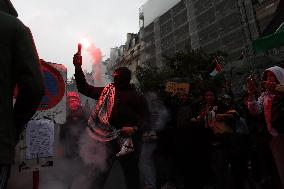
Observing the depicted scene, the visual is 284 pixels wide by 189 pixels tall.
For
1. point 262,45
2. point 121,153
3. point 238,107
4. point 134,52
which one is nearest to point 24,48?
point 121,153

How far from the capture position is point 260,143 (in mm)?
6277

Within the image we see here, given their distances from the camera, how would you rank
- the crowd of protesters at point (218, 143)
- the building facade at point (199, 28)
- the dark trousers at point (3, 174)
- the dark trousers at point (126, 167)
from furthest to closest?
the building facade at point (199, 28) → the crowd of protesters at point (218, 143) → the dark trousers at point (126, 167) → the dark trousers at point (3, 174)

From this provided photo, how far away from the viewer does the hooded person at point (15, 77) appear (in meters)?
1.91

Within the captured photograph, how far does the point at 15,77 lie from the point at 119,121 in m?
2.81

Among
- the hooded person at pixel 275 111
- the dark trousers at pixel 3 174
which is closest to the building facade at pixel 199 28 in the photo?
the hooded person at pixel 275 111

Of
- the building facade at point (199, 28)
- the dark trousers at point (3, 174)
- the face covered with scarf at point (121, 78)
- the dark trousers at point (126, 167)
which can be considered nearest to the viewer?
the dark trousers at point (3, 174)

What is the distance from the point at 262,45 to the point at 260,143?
2530 mm

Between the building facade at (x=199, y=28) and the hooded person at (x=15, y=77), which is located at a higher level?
the building facade at (x=199, y=28)

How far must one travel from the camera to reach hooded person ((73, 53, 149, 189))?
15.0 feet

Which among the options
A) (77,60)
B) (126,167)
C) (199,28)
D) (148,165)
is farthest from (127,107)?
(199,28)

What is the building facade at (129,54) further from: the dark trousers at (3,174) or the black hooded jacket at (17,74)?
the dark trousers at (3,174)

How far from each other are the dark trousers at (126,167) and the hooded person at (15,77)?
8.72 feet

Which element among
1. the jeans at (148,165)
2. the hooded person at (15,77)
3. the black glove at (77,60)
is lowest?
the jeans at (148,165)

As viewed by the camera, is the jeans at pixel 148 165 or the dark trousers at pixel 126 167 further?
the jeans at pixel 148 165
